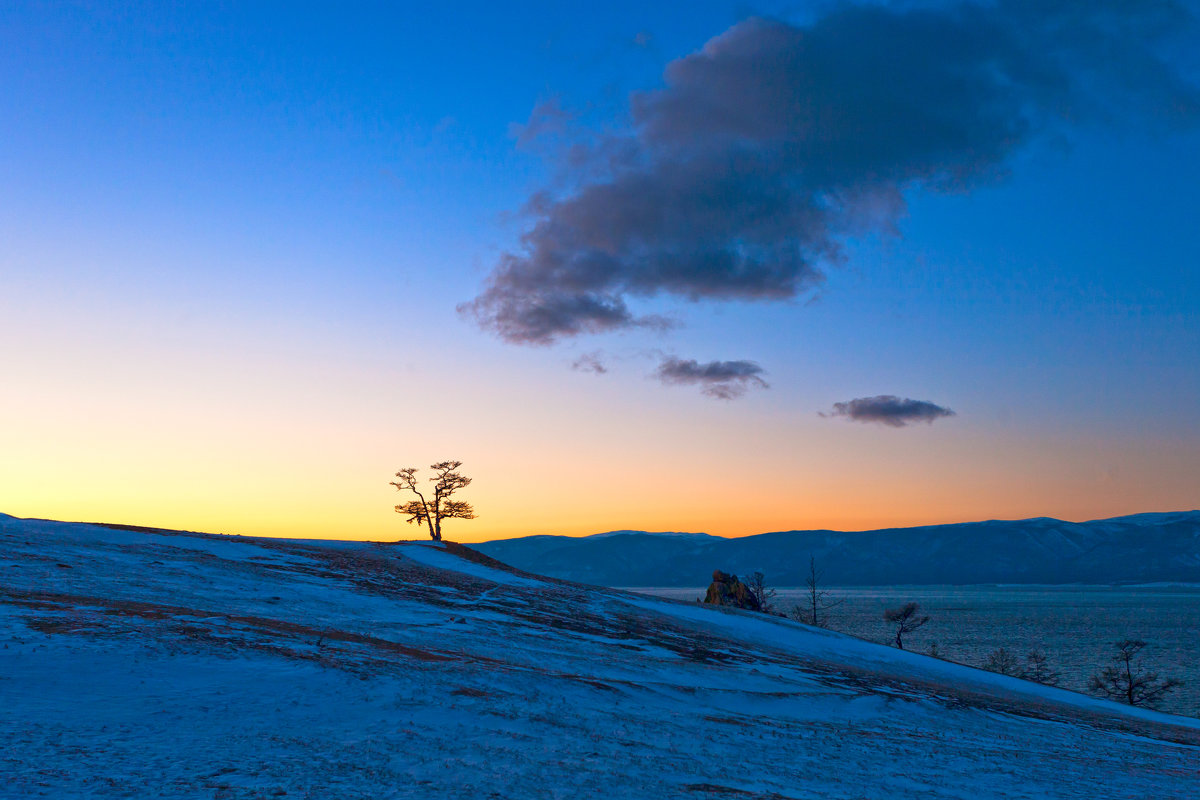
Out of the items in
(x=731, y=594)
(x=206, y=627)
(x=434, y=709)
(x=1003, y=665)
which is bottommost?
(x=1003, y=665)

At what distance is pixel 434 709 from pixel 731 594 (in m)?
51.8

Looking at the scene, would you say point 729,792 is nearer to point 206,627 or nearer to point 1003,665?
point 206,627

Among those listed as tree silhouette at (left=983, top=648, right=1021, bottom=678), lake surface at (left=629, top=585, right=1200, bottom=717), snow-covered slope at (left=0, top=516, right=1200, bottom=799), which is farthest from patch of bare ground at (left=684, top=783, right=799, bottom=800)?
lake surface at (left=629, top=585, right=1200, bottom=717)

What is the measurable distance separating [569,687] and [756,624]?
69.1ft

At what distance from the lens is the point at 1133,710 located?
97.0ft

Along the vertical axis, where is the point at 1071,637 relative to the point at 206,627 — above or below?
below

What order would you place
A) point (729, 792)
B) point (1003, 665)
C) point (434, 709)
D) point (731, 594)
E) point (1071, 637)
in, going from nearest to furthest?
point (729, 792) < point (434, 709) < point (731, 594) < point (1003, 665) < point (1071, 637)

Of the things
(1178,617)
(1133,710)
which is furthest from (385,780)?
(1178,617)

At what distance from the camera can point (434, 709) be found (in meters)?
12.0

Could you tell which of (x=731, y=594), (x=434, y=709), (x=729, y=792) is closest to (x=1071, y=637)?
(x=731, y=594)

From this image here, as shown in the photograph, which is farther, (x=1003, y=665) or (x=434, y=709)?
(x=1003, y=665)

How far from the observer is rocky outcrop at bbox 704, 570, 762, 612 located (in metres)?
60.1

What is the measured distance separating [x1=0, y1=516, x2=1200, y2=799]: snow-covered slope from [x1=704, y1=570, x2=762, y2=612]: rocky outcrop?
3431 centimetres

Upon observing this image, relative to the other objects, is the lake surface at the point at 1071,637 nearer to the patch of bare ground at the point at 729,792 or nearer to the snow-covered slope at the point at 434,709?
the snow-covered slope at the point at 434,709
